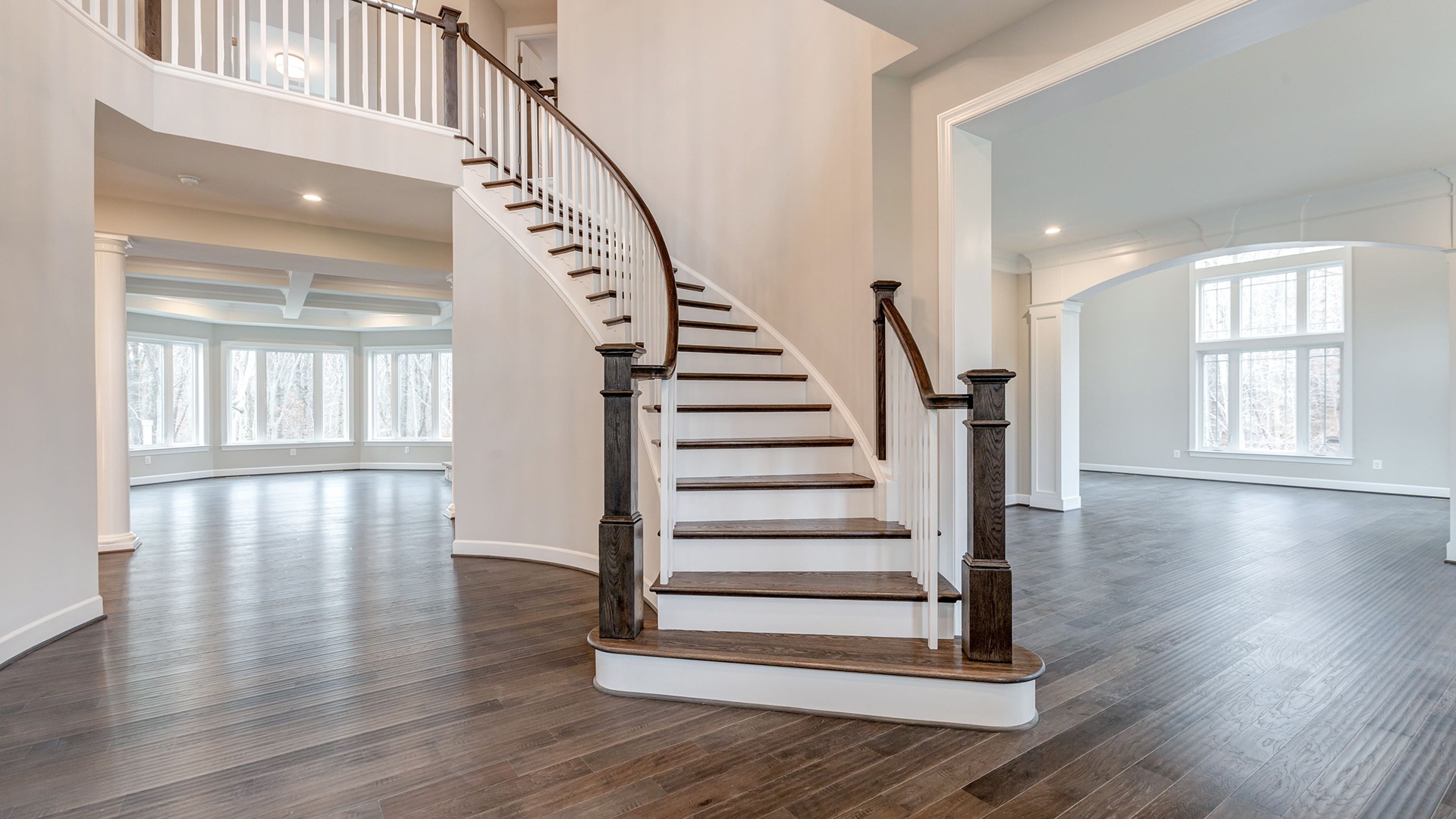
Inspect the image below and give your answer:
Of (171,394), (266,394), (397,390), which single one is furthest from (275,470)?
(397,390)

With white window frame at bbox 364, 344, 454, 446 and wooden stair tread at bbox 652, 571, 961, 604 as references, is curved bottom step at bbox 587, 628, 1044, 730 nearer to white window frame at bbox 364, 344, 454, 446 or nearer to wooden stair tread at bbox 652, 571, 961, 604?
wooden stair tread at bbox 652, 571, 961, 604

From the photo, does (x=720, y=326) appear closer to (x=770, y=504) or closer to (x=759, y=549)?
(x=770, y=504)

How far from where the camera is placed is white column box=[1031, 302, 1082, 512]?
6852 mm

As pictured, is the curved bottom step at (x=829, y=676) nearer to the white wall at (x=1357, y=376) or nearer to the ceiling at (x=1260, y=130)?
the ceiling at (x=1260, y=130)

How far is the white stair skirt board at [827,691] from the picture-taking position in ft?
7.31

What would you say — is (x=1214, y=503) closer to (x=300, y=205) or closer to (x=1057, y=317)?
(x=1057, y=317)

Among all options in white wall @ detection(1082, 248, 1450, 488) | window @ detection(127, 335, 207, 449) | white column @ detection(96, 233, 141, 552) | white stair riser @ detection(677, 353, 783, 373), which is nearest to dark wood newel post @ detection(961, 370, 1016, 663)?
white stair riser @ detection(677, 353, 783, 373)

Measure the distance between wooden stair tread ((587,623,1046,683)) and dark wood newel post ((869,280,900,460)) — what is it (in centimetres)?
101

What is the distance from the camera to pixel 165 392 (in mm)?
9719

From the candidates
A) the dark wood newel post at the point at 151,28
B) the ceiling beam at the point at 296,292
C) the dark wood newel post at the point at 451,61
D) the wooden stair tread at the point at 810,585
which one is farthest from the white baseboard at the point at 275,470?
the wooden stair tread at the point at 810,585

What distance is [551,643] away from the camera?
3008 millimetres

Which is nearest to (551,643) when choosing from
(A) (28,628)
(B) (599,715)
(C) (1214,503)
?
(B) (599,715)

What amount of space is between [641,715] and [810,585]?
0.82m

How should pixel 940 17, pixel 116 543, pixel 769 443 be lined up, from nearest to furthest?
pixel 940 17, pixel 769 443, pixel 116 543
